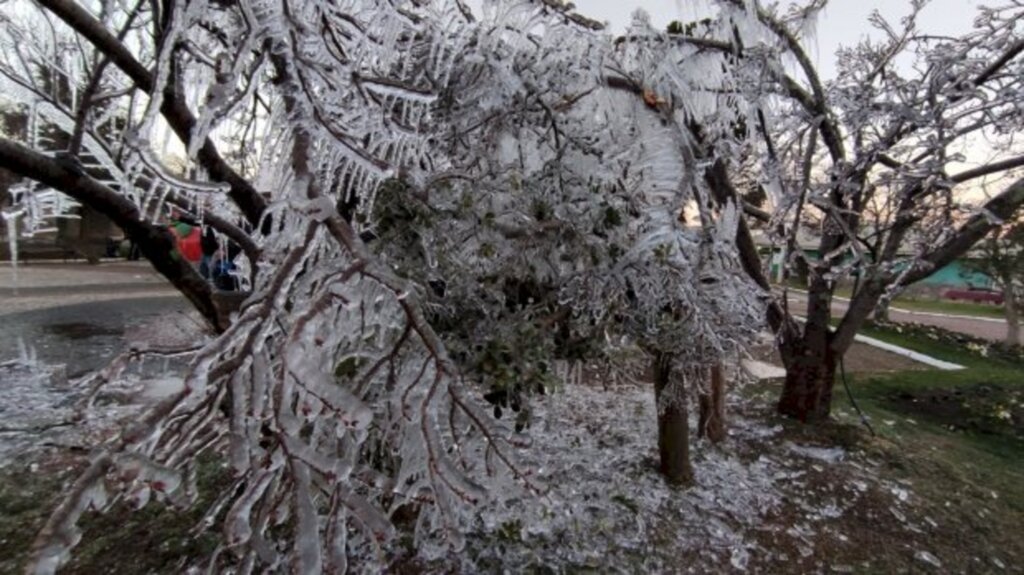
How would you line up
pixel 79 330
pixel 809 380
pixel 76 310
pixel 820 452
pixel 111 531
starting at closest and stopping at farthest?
pixel 111 531
pixel 820 452
pixel 809 380
pixel 79 330
pixel 76 310

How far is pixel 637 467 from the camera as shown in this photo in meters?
3.82

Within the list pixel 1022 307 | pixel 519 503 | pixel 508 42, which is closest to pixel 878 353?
pixel 1022 307

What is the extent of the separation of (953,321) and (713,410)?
16914mm

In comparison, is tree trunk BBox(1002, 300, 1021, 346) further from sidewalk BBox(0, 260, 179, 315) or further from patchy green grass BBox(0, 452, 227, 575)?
sidewalk BBox(0, 260, 179, 315)

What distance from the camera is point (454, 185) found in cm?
264

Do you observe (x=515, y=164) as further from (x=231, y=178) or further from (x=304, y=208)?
(x=304, y=208)

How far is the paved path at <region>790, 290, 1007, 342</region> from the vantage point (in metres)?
14.0

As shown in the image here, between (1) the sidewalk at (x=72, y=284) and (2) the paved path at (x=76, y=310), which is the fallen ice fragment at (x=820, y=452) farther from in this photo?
(1) the sidewalk at (x=72, y=284)

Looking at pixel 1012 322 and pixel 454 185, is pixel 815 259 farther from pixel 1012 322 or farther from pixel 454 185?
pixel 1012 322

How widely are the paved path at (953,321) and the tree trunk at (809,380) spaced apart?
922cm

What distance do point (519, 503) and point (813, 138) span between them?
308cm

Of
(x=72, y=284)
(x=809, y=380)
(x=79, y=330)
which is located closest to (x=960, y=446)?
(x=809, y=380)

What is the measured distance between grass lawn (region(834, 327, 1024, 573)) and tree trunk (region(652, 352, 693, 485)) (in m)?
1.48

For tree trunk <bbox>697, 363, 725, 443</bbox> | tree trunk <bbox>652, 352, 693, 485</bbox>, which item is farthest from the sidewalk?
tree trunk <bbox>697, 363, 725, 443</bbox>
